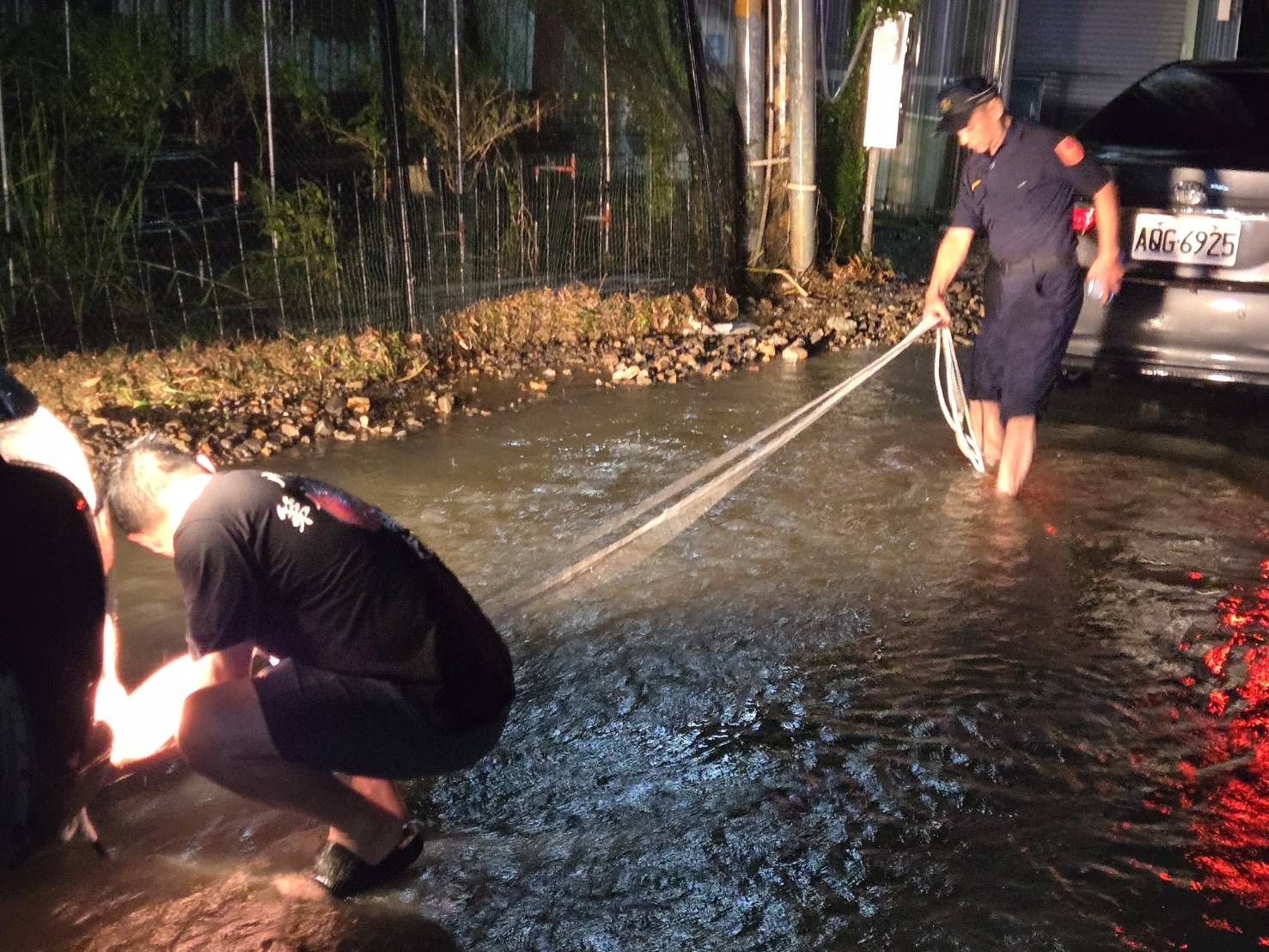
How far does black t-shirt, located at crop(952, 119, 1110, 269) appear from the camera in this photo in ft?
16.9

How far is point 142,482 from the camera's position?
2.64 metres

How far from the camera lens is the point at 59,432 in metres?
2.88

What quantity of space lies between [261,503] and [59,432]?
2.07 feet

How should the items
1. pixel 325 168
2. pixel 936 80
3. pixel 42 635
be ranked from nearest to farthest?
1. pixel 42 635
2. pixel 325 168
3. pixel 936 80

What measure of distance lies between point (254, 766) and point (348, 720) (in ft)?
0.78

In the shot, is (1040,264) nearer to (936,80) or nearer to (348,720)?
(348,720)

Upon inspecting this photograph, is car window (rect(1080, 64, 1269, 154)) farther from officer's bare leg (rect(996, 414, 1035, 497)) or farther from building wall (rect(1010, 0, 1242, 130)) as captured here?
building wall (rect(1010, 0, 1242, 130))

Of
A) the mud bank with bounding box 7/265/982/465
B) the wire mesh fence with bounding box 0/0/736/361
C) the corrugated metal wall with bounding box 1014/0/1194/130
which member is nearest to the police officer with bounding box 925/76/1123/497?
the mud bank with bounding box 7/265/982/465

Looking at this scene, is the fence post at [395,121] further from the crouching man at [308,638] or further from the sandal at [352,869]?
the sandal at [352,869]

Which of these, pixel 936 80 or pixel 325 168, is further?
pixel 936 80

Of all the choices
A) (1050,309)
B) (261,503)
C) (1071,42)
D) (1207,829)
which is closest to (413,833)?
(261,503)

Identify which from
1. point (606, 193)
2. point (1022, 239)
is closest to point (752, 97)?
point (606, 193)

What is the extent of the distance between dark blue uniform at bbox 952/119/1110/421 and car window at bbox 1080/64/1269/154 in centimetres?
118

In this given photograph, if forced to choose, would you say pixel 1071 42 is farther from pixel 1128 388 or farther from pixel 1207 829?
pixel 1207 829
